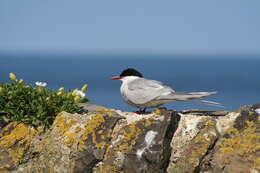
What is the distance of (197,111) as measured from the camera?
959cm

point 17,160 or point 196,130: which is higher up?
point 196,130

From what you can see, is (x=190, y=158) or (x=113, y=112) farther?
(x=113, y=112)

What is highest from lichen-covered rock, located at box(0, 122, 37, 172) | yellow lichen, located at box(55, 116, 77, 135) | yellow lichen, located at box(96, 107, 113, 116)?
yellow lichen, located at box(96, 107, 113, 116)

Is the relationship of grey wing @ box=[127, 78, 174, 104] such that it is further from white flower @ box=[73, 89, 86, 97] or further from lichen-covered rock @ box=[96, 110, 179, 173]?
white flower @ box=[73, 89, 86, 97]

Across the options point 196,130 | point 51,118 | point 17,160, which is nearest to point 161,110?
point 196,130

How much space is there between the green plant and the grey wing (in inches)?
39.9

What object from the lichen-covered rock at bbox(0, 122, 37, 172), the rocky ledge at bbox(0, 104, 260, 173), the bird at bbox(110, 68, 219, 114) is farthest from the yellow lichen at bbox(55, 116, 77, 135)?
the bird at bbox(110, 68, 219, 114)

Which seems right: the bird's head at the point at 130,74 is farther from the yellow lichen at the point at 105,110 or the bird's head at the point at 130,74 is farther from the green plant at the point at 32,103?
the green plant at the point at 32,103

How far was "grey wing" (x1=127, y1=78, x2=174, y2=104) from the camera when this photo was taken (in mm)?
9125

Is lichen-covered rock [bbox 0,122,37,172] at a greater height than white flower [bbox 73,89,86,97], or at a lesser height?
lesser

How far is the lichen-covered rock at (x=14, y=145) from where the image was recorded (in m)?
8.87

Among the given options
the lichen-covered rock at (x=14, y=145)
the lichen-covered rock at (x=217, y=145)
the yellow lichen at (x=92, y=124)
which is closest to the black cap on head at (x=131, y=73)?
the yellow lichen at (x=92, y=124)

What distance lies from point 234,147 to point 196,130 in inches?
26.8

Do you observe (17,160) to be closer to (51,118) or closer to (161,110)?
(51,118)
